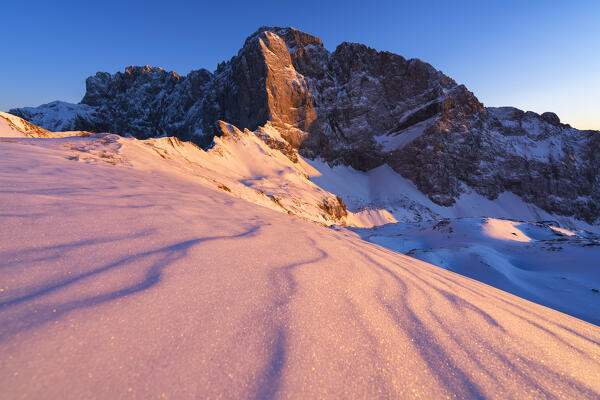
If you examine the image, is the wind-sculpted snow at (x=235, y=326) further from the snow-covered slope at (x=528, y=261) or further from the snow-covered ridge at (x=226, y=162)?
the snow-covered ridge at (x=226, y=162)

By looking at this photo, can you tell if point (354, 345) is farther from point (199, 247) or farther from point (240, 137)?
point (240, 137)

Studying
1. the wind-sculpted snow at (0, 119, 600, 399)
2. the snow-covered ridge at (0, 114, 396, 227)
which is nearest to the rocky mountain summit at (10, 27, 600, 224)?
the snow-covered ridge at (0, 114, 396, 227)

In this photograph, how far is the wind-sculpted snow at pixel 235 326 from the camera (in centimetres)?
69

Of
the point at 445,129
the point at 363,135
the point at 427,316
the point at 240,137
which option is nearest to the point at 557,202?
the point at 445,129

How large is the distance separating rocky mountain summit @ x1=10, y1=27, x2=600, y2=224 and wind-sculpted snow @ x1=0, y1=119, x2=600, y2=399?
34446 millimetres

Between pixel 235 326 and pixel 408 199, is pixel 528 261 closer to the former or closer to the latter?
pixel 235 326

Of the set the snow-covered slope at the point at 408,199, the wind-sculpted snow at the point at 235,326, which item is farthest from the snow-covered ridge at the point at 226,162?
the snow-covered slope at the point at 408,199

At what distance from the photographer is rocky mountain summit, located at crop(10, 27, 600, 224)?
136 ft

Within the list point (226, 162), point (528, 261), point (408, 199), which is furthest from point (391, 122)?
point (528, 261)

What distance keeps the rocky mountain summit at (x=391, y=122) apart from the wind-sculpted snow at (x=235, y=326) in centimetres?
3445

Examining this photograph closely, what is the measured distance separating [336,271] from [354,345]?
663 mm

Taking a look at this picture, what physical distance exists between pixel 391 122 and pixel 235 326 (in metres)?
54.3

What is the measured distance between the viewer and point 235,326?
0.92 m

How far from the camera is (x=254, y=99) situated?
41.2 metres
